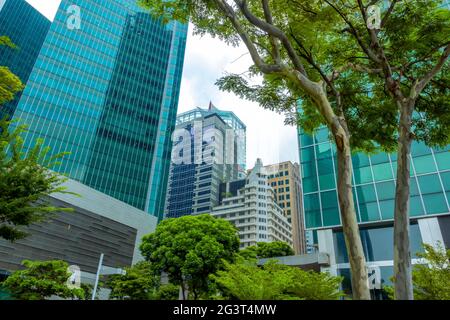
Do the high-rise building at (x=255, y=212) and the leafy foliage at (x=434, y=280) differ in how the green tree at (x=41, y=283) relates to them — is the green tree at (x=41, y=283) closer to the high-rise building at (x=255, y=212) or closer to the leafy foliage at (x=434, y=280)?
the leafy foliage at (x=434, y=280)

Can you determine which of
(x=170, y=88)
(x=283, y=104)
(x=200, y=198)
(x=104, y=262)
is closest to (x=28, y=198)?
(x=283, y=104)

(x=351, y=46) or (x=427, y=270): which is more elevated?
(x=351, y=46)

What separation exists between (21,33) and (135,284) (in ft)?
305

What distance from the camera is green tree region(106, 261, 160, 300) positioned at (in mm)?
19984

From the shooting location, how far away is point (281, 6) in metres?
6.77

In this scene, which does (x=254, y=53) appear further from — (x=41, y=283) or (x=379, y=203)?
(x=379, y=203)

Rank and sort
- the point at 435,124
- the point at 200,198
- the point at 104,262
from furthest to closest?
the point at 200,198
the point at 104,262
the point at 435,124

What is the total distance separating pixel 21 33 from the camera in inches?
3305

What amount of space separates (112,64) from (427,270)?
68.4 meters

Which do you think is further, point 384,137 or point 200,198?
point 200,198

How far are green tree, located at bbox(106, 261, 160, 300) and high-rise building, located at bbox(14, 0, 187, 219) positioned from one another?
39.0m
